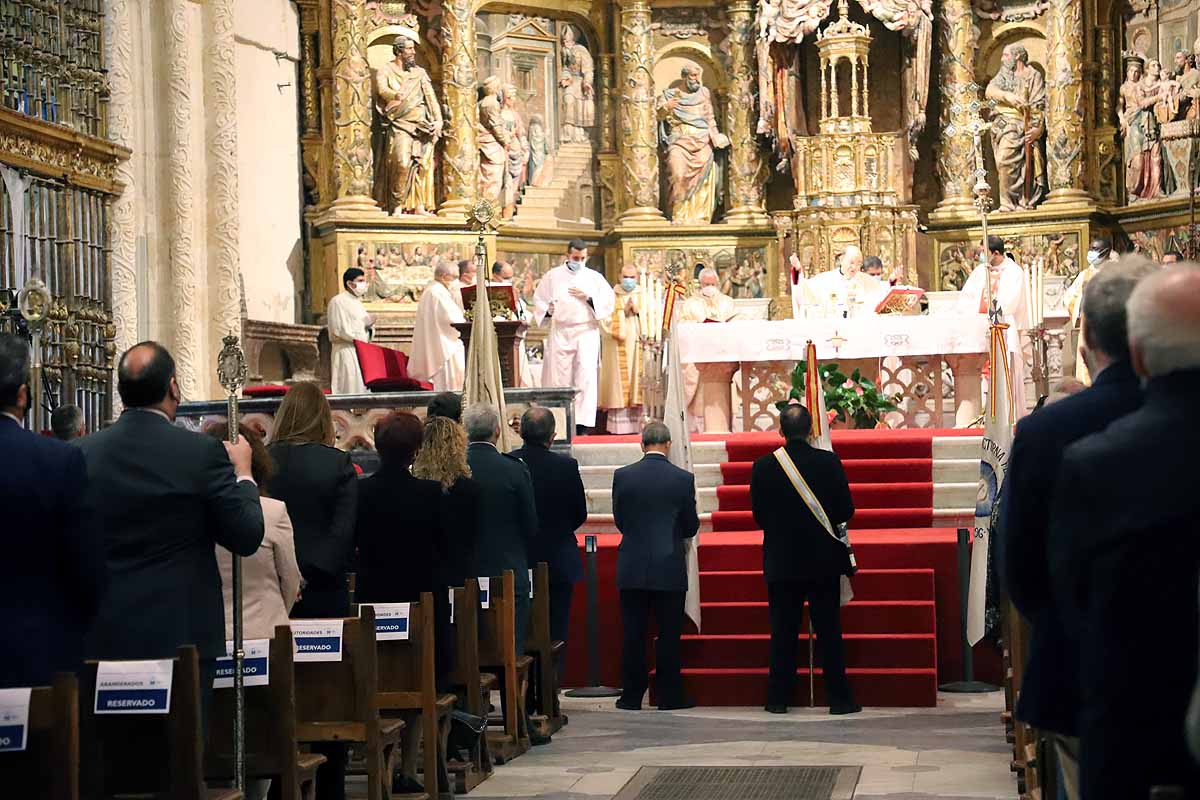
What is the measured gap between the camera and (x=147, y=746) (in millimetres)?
5164

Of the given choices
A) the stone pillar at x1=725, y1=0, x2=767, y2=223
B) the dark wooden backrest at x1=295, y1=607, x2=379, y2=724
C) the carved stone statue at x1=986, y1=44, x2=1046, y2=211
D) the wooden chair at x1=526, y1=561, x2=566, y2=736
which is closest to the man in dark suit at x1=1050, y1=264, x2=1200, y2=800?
the dark wooden backrest at x1=295, y1=607, x2=379, y2=724

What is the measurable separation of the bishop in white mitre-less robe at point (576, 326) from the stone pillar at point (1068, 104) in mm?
5557

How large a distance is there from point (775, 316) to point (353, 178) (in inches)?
192

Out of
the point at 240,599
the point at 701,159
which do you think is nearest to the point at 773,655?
the point at 240,599

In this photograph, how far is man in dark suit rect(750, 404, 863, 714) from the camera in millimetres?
10594

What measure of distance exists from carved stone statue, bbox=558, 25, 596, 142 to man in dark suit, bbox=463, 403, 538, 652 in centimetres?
1210

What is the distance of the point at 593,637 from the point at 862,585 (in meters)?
1.73

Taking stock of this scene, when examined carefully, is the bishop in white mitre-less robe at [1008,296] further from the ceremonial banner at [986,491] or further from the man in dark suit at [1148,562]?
the man in dark suit at [1148,562]

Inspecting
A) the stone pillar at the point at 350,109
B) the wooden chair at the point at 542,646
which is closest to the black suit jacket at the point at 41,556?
the wooden chair at the point at 542,646

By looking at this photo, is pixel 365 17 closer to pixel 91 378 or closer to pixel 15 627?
pixel 91 378

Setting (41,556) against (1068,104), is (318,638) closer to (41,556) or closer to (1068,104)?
(41,556)

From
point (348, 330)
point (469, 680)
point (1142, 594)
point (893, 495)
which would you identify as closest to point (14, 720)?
point (1142, 594)

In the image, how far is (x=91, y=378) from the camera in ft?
48.2

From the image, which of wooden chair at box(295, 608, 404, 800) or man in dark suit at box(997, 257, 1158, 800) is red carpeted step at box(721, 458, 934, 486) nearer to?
wooden chair at box(295, 608, 404, 800)
